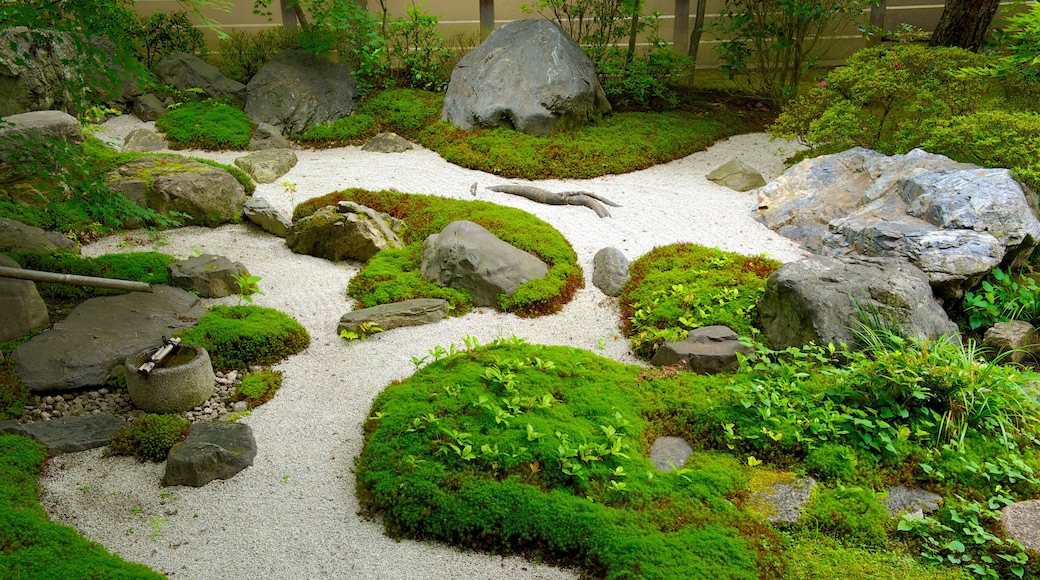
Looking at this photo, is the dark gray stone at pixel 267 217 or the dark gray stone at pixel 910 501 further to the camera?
the dark gray stone at pixel 267 217

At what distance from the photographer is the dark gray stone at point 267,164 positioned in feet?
31.7

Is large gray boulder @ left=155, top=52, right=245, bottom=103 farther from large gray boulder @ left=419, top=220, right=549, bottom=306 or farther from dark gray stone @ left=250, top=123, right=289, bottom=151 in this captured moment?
large gray boulder @ left=419, top=220, right=549, bottom=306

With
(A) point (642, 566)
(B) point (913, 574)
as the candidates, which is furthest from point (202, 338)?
(B) point (913, 574)

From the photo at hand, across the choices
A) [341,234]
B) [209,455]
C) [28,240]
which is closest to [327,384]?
[209,455]

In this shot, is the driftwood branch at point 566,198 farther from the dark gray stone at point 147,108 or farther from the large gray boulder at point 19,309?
the dark gray stone at point 147,108

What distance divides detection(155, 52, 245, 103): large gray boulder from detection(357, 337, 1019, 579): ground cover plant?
8.98m

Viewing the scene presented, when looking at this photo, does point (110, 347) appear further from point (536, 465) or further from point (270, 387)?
point (536, 465)

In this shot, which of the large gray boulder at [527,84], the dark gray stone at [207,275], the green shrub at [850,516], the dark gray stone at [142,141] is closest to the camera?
the green shrub at [850,516]

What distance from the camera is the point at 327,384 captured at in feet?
18.6

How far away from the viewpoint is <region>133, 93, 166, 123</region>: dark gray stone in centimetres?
1159

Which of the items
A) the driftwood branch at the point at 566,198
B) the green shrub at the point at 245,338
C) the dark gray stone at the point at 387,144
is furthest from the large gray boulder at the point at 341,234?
the dark gray stone at the point at 387,144

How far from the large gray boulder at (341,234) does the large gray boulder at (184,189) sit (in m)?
1.10

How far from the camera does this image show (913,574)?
147 inches

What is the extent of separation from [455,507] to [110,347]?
334 centimetres
